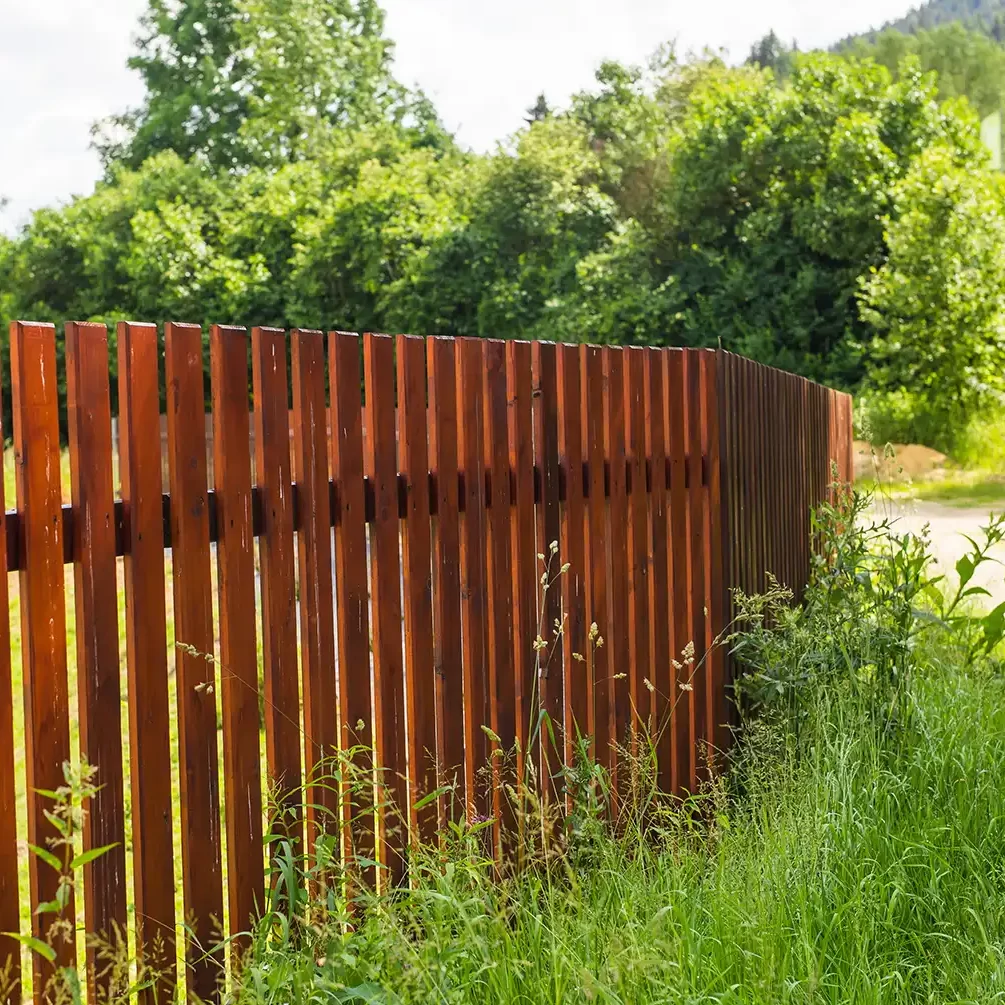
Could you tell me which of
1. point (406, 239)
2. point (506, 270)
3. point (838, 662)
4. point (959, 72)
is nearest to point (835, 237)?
point (506, 270)

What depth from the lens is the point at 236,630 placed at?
8.20ft

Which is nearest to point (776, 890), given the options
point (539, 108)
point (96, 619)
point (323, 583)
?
point (323, 583)

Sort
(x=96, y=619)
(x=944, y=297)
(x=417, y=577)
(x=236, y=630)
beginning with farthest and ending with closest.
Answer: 1. (x=944, y=297)
2. (x=417, y=577)
3. (x=236, y=630)
4. (x=96, y=619)

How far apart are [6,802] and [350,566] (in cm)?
95

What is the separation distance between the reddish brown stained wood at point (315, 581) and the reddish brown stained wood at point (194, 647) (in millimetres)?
257

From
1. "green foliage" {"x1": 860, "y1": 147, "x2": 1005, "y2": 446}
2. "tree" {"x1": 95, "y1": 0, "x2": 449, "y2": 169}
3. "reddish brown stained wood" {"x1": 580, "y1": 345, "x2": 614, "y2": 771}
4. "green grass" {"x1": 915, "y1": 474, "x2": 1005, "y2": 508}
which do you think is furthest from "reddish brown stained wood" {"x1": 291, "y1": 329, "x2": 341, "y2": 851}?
"tree" {"x1": 95, "y1": 0, "x2": 449, "y2": 169}

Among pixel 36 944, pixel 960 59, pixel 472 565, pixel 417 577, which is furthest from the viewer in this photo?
pixel 960 59

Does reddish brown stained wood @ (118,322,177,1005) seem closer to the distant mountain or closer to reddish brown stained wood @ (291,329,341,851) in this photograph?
reddish brown stained wood @ (291,329,341,851)

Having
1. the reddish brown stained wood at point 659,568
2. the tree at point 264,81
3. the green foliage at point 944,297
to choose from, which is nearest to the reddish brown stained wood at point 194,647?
the reddish brown stained wood at point 659,568

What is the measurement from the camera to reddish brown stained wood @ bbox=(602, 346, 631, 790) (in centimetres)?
379

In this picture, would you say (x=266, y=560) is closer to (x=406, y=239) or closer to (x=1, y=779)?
(x=1, y=779)

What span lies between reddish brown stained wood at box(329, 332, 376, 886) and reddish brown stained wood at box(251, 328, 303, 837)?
0.14 meters

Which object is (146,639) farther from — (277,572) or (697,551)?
(697,551)

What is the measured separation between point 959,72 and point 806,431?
208ft
